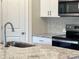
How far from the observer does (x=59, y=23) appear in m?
5.11

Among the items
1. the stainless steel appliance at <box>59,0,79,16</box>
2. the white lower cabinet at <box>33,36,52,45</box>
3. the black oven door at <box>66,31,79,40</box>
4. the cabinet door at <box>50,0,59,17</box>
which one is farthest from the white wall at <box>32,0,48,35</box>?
the black oven door at <box>66,31,79,40</box>

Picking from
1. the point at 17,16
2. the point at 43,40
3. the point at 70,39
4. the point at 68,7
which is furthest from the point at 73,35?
the point at 17,16

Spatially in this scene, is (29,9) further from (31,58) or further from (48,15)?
(31,58)

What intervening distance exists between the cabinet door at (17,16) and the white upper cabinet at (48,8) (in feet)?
1.46

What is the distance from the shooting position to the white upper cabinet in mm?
4707

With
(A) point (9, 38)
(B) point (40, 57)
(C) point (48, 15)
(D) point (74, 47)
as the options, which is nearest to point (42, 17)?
(C) point (48, 15)

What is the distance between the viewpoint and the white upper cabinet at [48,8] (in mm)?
4707

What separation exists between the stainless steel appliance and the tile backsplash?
0.53 meters

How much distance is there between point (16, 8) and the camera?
16.2ft

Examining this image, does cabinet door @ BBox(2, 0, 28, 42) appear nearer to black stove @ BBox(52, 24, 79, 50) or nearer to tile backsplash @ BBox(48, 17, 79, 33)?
tile backsplash @ BBox(48, 17, 79, 33)

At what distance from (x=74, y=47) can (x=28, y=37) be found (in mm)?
1511

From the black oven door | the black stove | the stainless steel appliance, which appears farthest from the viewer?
the stainless steel appliance

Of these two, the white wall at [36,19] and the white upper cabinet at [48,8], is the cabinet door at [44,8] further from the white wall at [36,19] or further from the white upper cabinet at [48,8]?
the white wall at [36,19]

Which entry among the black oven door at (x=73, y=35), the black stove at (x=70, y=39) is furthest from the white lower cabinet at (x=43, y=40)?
the black oven door at (x=73, y=35)
